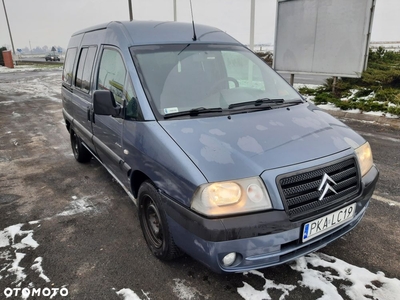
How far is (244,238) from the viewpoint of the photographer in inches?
78.3

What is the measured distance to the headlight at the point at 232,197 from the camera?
2.00 metres

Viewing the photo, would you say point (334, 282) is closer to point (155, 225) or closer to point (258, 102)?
point (155, 225)

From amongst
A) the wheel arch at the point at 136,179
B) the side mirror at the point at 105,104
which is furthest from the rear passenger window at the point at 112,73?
the wheel arch at the point at 136,179

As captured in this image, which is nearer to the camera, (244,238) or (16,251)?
(244,238)

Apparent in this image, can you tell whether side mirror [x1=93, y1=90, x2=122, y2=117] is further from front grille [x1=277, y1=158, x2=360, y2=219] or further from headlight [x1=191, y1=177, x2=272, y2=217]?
front grille [x1=277, y1=158, x2=360, y2=219]

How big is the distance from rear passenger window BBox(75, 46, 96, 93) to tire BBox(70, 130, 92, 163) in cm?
100

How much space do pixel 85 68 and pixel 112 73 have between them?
1.10 metres

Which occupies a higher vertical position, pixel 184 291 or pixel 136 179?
pixel 136 179

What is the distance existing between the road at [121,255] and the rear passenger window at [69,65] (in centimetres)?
156

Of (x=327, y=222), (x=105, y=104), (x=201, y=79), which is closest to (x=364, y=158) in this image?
(x=327, y=222)

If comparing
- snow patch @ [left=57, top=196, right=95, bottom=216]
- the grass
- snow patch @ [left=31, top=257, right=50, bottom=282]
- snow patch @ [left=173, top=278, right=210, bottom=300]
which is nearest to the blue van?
snow patch @ [left=173, top=278, right=210, bottom=300]

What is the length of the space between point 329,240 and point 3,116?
957 centimetres

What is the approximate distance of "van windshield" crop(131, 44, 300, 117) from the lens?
9.05ft

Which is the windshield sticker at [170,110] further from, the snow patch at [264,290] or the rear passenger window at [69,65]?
the rear passenger window at [69,65]
